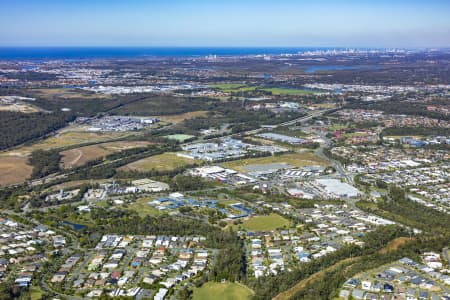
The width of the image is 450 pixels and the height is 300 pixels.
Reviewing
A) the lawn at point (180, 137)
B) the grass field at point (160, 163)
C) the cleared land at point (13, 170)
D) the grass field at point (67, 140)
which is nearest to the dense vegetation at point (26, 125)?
the grass field at point (67, 140)

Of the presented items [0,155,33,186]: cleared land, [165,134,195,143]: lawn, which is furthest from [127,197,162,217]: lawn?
[165,134,195,143]: lawn

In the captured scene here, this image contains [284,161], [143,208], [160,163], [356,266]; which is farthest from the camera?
[284,161]

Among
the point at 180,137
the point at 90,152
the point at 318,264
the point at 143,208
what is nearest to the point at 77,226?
the point at 143,208

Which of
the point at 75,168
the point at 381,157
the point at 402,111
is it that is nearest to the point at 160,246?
the point at 75,168

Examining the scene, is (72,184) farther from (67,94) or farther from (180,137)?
(67,94)

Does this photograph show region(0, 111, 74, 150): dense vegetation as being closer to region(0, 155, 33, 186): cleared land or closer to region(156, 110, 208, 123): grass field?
region(0, 155, 33, 186): cleared land

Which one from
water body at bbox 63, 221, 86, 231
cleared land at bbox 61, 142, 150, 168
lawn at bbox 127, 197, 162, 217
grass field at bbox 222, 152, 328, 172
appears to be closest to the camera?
water body at bbox 63, 221, 86, 231

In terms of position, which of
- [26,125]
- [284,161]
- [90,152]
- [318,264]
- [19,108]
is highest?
[19,108]
